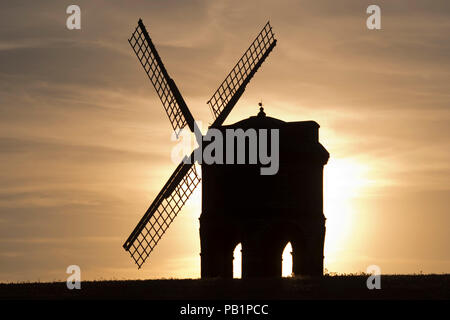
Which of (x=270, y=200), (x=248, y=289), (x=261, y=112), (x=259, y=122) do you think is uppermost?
(x=261, y=112)

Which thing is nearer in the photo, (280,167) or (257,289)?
(257,289)

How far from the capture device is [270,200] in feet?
133

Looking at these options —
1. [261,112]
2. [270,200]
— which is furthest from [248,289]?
[261,112]

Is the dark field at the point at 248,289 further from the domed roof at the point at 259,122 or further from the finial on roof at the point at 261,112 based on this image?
the finial on roof at the point at 261,112

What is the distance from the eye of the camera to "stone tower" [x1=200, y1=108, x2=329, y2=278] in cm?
4062

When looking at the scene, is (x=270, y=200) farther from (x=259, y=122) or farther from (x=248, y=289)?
(x=248, y=289)

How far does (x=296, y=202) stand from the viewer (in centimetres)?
4075

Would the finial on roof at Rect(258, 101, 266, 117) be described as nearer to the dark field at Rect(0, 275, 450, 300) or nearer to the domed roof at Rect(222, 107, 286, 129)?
the domed roof at Rect(222, 107, 286, 129)

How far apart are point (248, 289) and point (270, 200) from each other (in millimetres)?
9104

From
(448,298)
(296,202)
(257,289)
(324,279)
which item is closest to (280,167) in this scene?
(296,202)

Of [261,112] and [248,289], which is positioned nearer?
[248,289]
